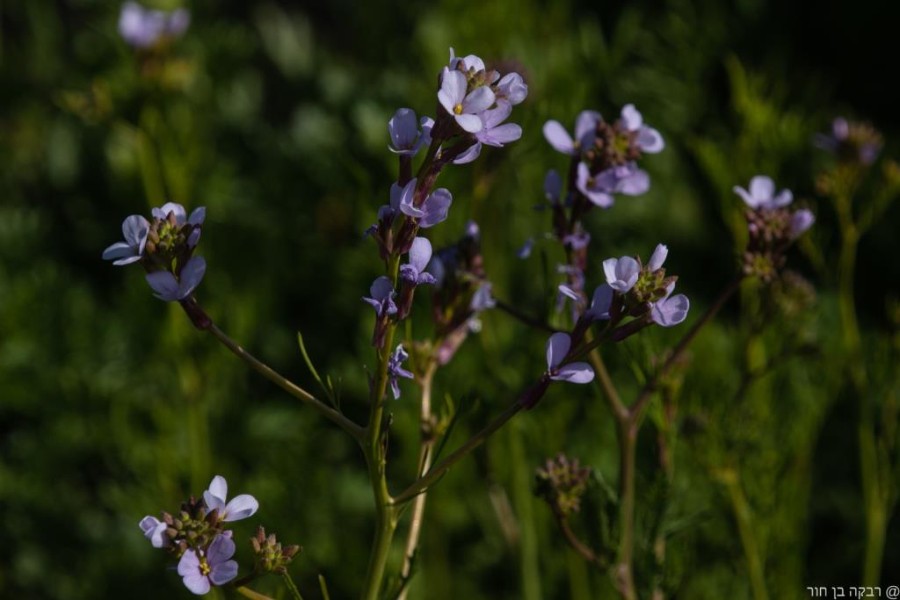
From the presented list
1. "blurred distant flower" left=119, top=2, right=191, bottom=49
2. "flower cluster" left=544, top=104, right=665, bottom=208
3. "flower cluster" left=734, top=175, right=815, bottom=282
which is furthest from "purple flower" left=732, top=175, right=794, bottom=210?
"blurred distant flower" left=119, top=2, right=191, bottom=49

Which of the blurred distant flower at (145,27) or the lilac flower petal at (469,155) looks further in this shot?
the blurred distant flower at (145,27)

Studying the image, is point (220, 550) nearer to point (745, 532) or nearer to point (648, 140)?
point (648, 140)

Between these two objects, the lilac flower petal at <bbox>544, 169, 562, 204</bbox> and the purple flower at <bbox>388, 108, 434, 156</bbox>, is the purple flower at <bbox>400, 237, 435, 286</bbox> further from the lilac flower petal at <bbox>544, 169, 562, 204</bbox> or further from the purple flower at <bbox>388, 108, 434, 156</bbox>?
the lilac flower petal at <bbox>544, 169, 562, 204</bbox>

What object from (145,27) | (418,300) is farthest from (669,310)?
(145,27)

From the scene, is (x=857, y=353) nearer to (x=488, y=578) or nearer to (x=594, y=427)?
(x=594, y=427)

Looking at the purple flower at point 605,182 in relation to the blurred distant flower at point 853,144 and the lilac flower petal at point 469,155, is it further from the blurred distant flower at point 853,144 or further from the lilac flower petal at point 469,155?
the blurred distant flower at point 853,144

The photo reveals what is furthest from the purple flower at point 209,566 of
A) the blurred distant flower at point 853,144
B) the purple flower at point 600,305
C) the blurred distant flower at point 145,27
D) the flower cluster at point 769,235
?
the blurred distant flower at point 145,27
